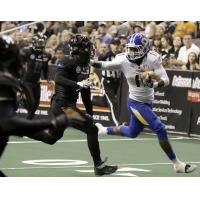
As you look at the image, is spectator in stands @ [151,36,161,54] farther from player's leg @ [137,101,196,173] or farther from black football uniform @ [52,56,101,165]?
player's leg @ [137,101,196,173]

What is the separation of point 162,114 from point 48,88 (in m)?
3.41

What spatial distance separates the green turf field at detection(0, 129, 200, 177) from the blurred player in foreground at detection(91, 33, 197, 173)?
579 millimetres

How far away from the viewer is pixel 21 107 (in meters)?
22.5

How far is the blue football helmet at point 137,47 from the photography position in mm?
14164

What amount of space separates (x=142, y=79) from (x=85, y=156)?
9.08 feet

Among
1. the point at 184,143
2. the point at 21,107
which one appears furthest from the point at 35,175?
the point at 21,107

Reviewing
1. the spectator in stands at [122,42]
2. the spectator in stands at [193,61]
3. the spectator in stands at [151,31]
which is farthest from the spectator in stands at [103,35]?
the spectator in stands at [193,61]

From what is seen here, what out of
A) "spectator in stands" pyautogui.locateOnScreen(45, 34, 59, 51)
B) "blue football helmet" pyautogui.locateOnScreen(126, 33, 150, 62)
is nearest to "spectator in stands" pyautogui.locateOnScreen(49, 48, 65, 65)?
"spectator in stands" pyautogui.locateOnScreen(45, 34, 59, 51)

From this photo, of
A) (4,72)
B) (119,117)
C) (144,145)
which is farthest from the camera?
(119,117)

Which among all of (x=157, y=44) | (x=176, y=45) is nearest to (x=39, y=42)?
(x=157, y=44)

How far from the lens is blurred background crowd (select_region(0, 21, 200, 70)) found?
67.6 ft

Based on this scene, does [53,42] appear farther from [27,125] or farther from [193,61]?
[27,125]

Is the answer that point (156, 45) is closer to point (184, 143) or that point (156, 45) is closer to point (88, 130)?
point (184, 143)

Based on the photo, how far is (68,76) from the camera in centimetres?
1422
